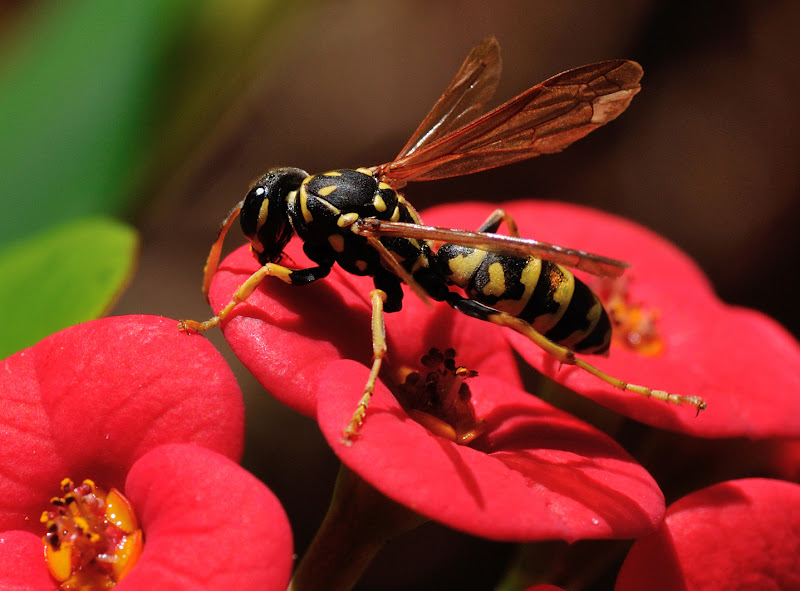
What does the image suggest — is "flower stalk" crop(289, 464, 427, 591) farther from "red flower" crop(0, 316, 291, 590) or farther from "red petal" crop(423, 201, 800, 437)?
"red petal" crop(423, 201, 800, 437)

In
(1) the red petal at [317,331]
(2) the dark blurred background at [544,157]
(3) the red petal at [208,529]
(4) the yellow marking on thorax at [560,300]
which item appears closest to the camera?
(3) the red petal at [208,529]

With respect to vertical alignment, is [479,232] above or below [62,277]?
above

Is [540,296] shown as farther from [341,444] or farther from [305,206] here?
[341,444]

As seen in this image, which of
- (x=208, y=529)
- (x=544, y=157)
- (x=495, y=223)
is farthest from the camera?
(x=544, y=157)

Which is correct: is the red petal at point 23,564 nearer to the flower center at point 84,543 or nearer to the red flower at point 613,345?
the flower center at point 84,543

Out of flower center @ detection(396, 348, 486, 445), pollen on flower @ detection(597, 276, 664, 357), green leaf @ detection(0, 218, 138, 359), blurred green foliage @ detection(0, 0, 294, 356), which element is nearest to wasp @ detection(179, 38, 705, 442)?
flower center @ detection(396, 348, 486, 445)

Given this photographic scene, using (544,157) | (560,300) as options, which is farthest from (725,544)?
(544,157)

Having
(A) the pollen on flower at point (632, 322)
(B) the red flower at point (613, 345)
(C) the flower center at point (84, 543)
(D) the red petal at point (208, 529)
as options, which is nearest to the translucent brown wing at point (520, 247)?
(B) the red flower at point (613, 345)

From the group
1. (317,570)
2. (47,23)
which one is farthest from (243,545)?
(47,23)
